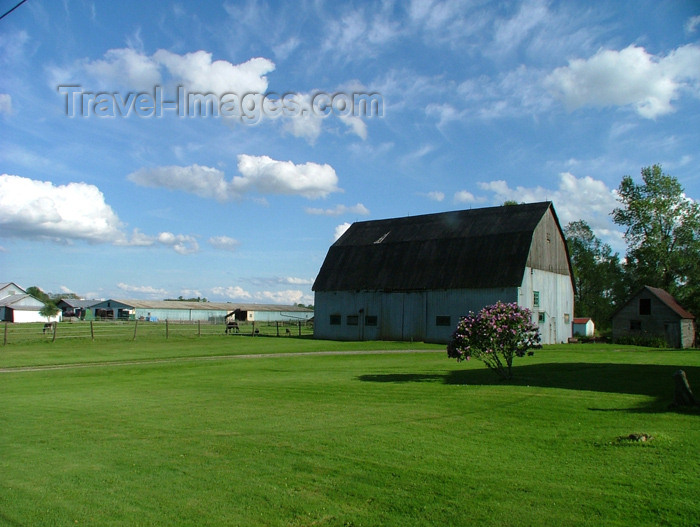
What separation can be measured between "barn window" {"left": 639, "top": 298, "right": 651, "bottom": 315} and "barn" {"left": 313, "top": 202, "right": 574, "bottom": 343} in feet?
36.7

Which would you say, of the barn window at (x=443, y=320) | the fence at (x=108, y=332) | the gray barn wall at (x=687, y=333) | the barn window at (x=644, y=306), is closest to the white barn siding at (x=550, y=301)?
the barn window at (x=443, y=320)

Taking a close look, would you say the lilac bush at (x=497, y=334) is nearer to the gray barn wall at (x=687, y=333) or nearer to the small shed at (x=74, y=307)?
the gray barn wall at (x=687, y=333)

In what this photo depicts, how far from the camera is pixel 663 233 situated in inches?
2383

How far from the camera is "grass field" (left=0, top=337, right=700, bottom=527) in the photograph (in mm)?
5914

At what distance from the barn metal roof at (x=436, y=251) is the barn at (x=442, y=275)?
87 millimetres

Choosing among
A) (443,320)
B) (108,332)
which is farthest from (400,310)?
(108,332)

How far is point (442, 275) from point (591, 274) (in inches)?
1686

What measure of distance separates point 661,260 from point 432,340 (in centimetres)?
3250

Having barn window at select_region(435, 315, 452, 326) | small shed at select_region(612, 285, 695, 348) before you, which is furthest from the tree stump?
small shed at select_region(612, 285, 695, 348)

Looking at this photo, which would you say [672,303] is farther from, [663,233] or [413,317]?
[413,317]

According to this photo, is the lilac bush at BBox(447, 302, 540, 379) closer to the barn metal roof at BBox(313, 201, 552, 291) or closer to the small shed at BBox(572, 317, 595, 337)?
the barn metal roof at BBox(313, 201, 552, 291)

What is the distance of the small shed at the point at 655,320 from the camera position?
52812mm

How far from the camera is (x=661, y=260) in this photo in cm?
6016

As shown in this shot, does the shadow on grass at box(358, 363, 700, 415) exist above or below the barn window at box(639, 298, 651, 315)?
below
